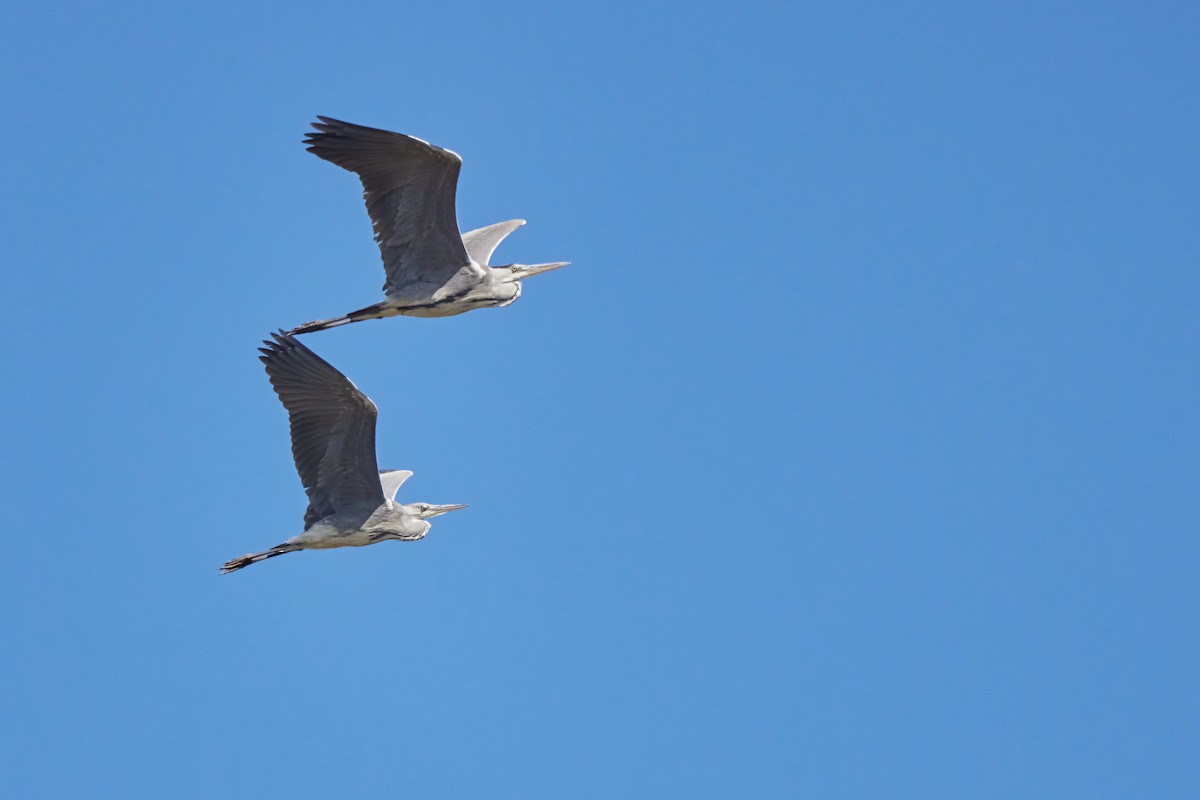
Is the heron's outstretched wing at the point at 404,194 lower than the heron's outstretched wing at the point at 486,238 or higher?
lower

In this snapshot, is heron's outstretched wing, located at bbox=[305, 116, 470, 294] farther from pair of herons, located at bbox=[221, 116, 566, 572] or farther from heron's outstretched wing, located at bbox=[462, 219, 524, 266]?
heron's outstretched wing, located at bbox=[462, 219, 524, 266]

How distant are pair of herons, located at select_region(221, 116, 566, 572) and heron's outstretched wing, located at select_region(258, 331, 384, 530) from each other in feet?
0.04

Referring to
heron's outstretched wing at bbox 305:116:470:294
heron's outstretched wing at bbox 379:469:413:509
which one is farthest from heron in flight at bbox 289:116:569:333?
heron's outstretched wing at bbox 379:469:413:509

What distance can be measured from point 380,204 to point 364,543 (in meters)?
3.96

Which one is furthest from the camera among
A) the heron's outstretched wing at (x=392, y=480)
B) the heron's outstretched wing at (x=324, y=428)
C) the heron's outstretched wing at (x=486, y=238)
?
the heron's outstretched wing at (x=486, y=238)

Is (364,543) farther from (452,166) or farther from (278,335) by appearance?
(452,166)

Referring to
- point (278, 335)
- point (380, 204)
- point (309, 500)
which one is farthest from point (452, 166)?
point (309, 500)

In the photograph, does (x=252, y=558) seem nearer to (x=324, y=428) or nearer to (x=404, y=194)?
(x=324, y=428)

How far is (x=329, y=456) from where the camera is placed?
21.7m

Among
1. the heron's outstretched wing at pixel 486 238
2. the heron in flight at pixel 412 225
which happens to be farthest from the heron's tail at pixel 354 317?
the heron's outstretched wing at pixel 486 238

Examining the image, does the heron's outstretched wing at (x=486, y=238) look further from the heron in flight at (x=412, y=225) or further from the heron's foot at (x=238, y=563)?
the heron's foot at (x=238, y=563)

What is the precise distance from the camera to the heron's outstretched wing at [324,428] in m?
21.0

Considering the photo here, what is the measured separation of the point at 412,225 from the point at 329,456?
9.42 ft

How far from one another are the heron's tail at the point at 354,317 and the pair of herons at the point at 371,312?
1 centimetres
